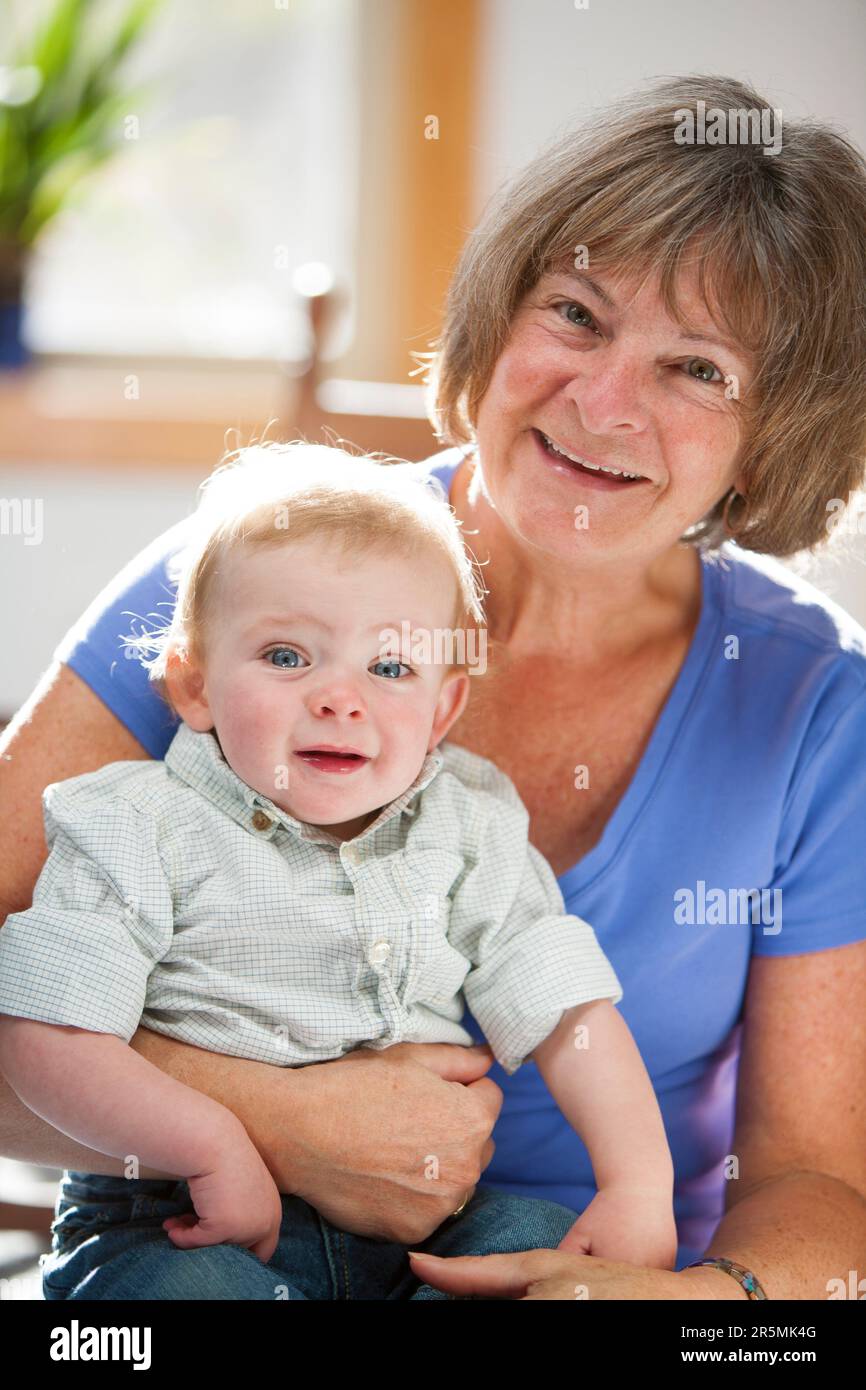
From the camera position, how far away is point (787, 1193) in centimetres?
119

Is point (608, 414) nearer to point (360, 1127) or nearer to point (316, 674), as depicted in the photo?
point (316, 674)

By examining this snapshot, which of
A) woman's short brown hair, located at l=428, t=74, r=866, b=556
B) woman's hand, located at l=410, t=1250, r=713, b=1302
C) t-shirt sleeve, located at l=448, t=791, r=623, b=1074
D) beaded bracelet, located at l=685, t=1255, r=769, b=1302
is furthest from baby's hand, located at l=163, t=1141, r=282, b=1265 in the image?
woman's short brown hair, located at l=428, t=74, r=866, b=556

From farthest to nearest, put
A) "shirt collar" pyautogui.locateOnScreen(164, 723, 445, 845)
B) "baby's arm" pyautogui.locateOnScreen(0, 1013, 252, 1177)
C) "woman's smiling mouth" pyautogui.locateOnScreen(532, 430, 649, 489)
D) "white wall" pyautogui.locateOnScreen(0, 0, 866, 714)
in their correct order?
"white wall" pyautogui.locateOnScreen(0, 0, 866, 714) → "woman's smiling mouth" pyautogui.locateOnScreen(532, 430, 649, 489) → "shirt collar" pyautogui.locateOnScreen(164, 723, 445, 845) → "baby's arm" pyautogui.locateOnScreen(0, 1013, 252, 1177)

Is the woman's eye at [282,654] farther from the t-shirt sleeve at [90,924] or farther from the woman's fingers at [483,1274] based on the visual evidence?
the woman's fingers at [483,1274]

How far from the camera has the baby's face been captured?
3.40ft

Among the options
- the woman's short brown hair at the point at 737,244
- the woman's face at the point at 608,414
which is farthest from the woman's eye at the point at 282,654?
the woman's short brown hair at the point at 737,244

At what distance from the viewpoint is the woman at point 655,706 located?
3.61ft

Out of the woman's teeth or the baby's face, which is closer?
the baby's face

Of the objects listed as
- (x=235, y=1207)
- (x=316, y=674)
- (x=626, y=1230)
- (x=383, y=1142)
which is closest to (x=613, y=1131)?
(x=626, y=1230)

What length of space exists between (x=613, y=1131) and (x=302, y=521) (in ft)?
1.72

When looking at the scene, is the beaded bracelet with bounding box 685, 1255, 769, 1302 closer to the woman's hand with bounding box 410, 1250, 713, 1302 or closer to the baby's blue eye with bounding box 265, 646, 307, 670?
the woman's hand with bounding box 410, 1250, 713, 1302

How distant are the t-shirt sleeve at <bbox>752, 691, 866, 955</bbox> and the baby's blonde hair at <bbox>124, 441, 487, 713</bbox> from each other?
35 cm

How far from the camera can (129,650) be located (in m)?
1.19
